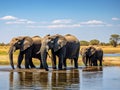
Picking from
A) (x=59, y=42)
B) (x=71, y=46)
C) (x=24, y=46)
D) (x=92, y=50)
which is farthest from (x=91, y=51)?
(x=24, y=46)

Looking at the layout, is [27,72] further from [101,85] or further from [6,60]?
[6,60]

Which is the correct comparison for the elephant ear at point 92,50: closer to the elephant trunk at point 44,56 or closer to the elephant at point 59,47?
the elephant at point 59,47

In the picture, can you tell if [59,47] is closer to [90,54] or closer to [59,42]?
[59,42]

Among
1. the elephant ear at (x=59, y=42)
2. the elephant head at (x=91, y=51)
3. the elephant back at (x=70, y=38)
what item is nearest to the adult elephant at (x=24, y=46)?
the elephant ear at (x=59, y=42)

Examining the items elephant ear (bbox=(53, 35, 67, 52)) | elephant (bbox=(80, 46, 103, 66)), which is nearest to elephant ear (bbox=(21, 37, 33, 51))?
elephant ear (bbox=(53, 35, 67, 52))

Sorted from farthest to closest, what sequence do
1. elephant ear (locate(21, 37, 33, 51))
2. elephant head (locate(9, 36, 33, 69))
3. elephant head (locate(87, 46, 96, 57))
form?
elephant head (locate(87, 46, 96, 57))
elephant ear (locate(21, 37, 33, 51))
elephant head (locate(9, 36, 33, 69))

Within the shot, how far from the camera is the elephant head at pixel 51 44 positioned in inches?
1451

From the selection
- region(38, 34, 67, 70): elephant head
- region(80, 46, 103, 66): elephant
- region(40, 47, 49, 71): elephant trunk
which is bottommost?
region(80, 46, 103, 66): elephant

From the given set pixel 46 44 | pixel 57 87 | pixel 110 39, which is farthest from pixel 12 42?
pixel 110 39

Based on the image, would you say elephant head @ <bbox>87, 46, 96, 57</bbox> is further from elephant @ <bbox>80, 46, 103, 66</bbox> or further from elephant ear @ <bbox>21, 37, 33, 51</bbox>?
elephant ear @ <bbox>21, 37, 33, 51</bbox>

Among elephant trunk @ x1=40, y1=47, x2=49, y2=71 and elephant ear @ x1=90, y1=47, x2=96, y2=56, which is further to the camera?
elephant ear @ x1=90, y1=47, x2=96, y2=56

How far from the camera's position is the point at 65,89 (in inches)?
913

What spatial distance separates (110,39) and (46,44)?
4626 inches

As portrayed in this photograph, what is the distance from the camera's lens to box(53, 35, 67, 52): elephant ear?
38.5 m
